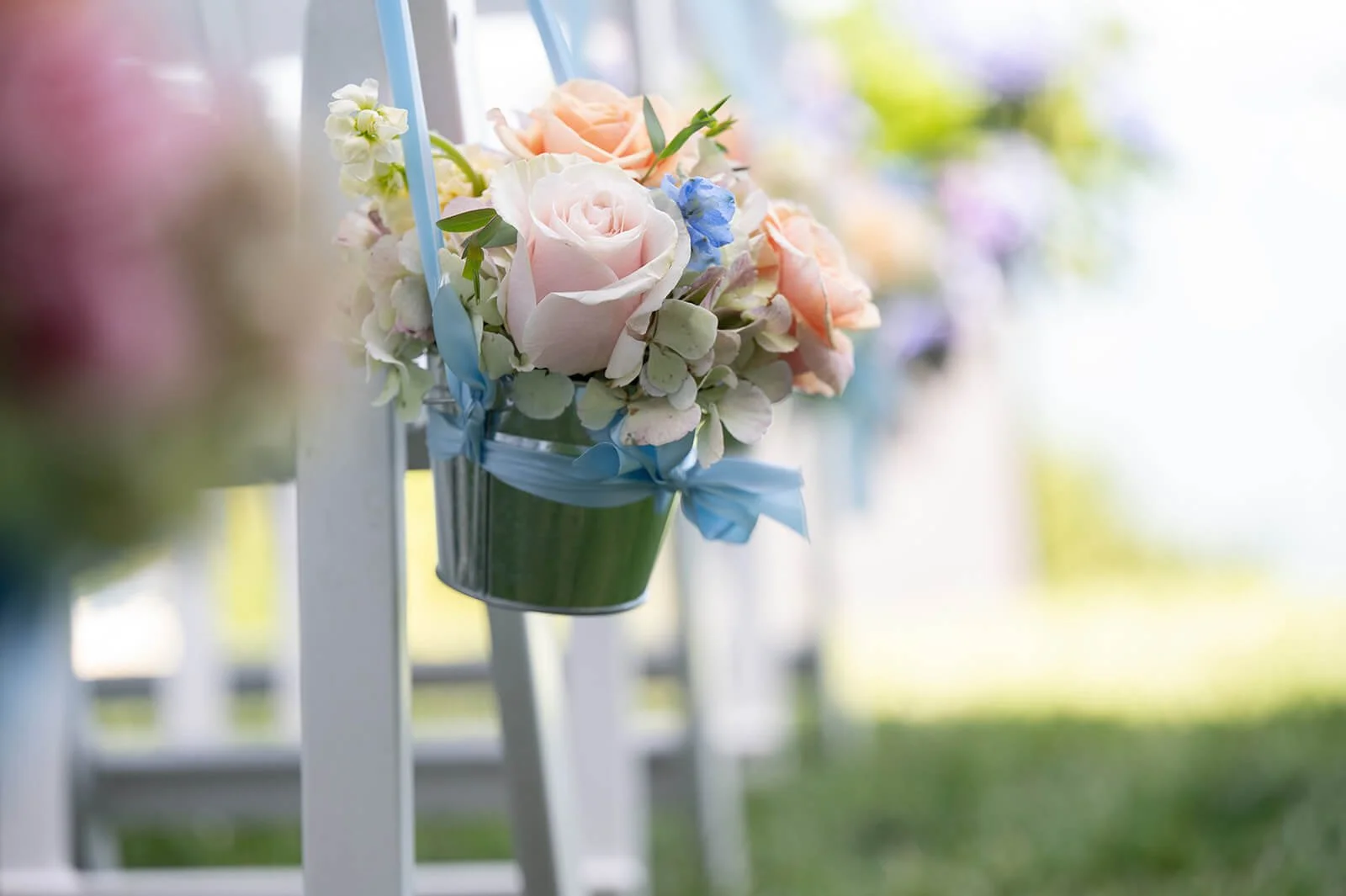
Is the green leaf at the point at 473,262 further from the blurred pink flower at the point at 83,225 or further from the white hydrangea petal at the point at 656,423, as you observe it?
the blurred pink flower at the point at 83,225

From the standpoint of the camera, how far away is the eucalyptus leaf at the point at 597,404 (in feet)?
2.06

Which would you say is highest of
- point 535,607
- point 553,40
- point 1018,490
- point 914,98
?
point 914,98

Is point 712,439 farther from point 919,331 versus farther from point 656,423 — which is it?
point 919,331

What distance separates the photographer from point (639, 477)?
679 mm

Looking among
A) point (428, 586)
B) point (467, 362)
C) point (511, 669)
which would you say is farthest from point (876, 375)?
point (428, 586)

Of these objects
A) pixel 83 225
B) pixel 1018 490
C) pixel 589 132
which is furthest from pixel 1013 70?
pixel 1018 490

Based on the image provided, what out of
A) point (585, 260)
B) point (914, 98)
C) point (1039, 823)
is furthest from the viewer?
point (914, 98)

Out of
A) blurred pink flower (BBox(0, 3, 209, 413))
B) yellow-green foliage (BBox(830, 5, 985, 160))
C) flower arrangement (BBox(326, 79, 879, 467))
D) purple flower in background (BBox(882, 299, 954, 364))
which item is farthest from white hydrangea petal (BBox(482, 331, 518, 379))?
yellow-green foliage (BBox(830, 5, 985, 160))

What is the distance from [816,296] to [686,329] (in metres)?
0.10

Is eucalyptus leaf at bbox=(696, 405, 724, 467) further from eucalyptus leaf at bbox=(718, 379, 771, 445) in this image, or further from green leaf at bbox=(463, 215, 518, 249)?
green leaf at bbox=(463, 215, 518, 249)

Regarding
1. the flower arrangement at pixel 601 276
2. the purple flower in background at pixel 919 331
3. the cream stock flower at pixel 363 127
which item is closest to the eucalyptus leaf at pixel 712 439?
the flower arrangement at pixel 601 276

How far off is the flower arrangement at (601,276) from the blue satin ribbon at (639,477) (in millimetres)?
23

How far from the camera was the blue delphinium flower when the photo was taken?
62 centimetres

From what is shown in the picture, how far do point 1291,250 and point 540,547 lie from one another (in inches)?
168
